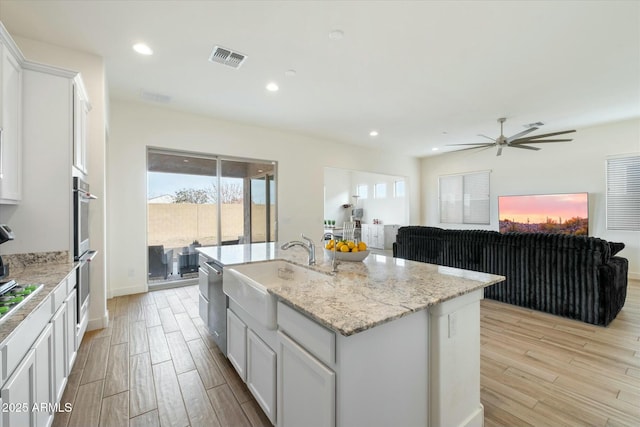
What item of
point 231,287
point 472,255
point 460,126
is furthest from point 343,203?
point 231,287

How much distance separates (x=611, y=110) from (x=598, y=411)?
17.0ft

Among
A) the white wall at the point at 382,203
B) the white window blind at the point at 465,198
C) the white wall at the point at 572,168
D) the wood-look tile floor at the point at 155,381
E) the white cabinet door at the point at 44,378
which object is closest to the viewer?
the white cabinet door at the point at 44,378

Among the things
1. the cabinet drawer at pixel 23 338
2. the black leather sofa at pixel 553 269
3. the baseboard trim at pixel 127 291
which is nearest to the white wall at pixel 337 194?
the black leather sofa at pixel 553 269

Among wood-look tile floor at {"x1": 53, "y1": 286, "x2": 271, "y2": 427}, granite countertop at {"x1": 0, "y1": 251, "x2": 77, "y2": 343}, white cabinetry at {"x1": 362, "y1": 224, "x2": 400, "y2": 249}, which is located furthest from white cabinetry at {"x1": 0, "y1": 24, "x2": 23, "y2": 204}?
white cabinetry at {"x1": 362, "y1": 224, "x2": 400, "y2": 249}

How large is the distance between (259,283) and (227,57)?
2.51 m

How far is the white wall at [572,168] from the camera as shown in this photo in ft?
17.3

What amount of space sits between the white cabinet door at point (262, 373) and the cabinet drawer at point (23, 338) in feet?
3.38

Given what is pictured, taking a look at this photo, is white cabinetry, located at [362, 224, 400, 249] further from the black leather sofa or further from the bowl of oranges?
the bowl of oranges

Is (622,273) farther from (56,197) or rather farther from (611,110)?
(56,197)

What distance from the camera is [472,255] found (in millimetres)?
4023

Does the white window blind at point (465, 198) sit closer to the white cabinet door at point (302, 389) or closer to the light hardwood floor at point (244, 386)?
the light hardwood floor at point (244, 386)

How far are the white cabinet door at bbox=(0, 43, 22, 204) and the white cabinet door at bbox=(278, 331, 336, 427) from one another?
2.19 metres

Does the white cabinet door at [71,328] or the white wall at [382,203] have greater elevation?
the white wall at [382,203]

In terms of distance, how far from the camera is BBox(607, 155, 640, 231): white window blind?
5.11 m
